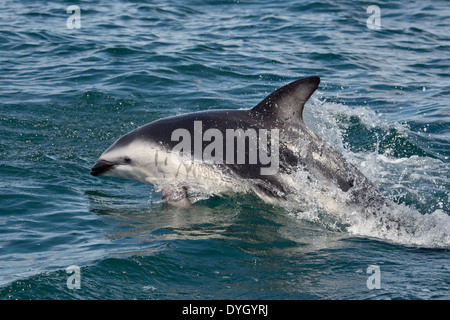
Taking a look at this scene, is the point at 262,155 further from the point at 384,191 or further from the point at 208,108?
the point at 208,108

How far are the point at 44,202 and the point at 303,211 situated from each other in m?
3.67

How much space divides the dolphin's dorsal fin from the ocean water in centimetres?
122

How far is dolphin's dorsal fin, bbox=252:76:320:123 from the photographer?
26.4ft

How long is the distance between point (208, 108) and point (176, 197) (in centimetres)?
514

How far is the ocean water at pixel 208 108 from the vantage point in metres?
6.25

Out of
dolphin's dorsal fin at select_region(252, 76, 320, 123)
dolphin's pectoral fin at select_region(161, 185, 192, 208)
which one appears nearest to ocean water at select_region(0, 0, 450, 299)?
dolphin's pectoral fin at select_region(161, 185, 192, 208)

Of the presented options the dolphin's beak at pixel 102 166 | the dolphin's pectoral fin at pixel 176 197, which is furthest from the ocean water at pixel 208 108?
the dolphin's beak at pixel 102 166

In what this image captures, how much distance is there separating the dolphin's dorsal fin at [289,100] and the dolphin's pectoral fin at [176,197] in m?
1.55

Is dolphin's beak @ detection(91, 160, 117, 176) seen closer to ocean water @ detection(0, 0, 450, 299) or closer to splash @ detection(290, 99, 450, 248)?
ocean water @ detection(0, 0, 450, 299)

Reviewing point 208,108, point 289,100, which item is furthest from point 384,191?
point 208,108

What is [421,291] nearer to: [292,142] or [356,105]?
[292,142]

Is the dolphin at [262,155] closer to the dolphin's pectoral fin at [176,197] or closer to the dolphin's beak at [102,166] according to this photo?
the dolphin's pectoral fin at [176,197]
